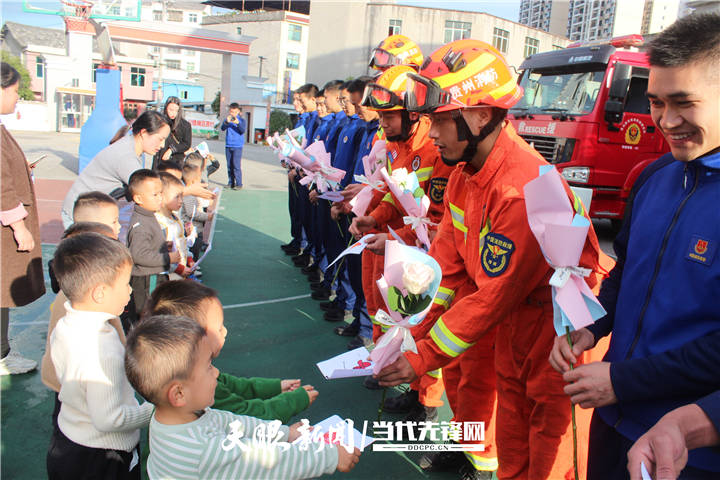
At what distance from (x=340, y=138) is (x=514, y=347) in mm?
4153

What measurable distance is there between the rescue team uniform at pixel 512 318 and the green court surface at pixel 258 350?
98cm

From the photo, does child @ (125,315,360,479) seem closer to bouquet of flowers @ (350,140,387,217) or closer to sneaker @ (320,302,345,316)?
bouquet of flowers @ (350,140,387,217)

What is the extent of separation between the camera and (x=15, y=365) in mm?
3869

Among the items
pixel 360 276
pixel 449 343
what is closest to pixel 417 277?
pixel 449 343

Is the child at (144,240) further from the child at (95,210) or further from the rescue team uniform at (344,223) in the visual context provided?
the rescue team uniform at (344,223)

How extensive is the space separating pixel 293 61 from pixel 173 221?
5844cm

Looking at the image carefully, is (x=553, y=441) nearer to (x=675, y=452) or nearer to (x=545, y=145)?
(x=675, y=452)

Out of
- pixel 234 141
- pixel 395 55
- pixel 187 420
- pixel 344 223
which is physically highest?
pixel 395 55

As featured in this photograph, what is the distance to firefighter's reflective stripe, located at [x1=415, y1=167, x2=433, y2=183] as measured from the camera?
11.5ft

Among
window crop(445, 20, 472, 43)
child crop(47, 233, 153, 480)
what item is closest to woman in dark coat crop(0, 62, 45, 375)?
child crop(47, 233, 153, 480)

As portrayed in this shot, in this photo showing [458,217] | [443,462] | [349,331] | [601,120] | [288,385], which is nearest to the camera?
[288,385]

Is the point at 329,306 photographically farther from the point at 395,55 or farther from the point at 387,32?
the point at 387,32

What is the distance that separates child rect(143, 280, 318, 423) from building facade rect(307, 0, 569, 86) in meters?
43.2

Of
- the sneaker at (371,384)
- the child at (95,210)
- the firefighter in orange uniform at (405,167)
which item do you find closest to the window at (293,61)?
the firefighter in orange uniform at (405,167)
